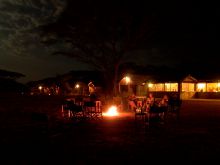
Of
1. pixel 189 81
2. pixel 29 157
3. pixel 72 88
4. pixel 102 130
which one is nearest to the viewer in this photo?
pixel 29 157

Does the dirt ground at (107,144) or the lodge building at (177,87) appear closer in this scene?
the dirt ground at (107,144)

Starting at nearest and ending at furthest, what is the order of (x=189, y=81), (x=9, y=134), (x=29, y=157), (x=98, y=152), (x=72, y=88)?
(x=29, y=157), (x=98, y=152), (x=9, y=134), (x=189, y=81), (x=72, y=88)

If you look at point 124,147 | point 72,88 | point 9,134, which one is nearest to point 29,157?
point 124,147

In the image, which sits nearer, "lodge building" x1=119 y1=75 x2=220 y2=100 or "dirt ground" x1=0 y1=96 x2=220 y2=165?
"dirt ground" x1=0 y1=96 x2=220 y2=165

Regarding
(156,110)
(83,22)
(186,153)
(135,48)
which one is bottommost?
(186,153)

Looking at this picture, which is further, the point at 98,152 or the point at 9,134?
the point at 9,134

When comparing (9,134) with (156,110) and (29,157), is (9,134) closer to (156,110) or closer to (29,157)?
(29,157)

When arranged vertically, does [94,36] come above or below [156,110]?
above

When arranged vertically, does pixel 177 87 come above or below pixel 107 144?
above

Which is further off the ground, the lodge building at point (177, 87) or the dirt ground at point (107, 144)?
the lodge building at point (177, 87)

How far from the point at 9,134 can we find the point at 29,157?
320cm

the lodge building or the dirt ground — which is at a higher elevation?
the lodge building

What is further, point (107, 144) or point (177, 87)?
point (177, 87)

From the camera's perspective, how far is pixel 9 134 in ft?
30.3
